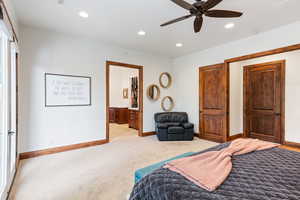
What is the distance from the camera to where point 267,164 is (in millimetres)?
1461

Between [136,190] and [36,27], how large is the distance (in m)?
3.99

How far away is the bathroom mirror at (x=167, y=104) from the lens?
18.5ft

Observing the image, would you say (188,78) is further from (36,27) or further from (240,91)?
(36,27)

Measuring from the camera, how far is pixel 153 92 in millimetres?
5418

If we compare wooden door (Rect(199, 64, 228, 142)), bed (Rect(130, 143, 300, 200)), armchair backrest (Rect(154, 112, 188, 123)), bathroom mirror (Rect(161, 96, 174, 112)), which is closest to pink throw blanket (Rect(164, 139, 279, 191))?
bed (Rect(130, 143, 300, 200))

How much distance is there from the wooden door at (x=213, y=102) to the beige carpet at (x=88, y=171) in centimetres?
81

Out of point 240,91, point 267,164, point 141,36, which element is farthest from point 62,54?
point 240,91

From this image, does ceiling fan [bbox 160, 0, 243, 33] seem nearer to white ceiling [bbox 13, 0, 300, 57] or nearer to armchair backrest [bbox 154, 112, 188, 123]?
white ceiling [bbox 13, 0, 300, 57]

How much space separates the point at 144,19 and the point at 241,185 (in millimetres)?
3006

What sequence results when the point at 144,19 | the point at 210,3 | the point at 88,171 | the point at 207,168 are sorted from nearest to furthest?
the point at 207,168 < the point at 210,3 < the point at 88,171 < the point at 144,19

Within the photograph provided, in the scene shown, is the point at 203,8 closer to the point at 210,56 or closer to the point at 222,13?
the point at 222,13

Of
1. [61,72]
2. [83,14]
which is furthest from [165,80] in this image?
[83,14]

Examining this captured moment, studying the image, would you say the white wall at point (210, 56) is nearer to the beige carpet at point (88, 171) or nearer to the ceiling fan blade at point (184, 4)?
the beige carpet at point (88, 171)

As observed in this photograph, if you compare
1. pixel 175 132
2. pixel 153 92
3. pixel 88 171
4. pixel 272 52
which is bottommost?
pixel 88 171
